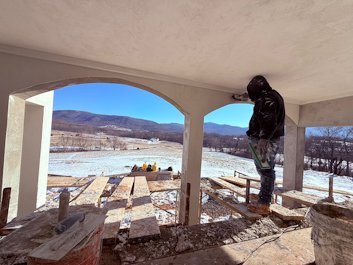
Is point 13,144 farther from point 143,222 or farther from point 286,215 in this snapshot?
point 286,215

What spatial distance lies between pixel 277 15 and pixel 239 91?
238cm

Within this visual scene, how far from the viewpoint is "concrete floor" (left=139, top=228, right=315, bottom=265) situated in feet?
4.33

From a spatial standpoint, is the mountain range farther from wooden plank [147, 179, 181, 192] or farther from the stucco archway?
the stucco archway

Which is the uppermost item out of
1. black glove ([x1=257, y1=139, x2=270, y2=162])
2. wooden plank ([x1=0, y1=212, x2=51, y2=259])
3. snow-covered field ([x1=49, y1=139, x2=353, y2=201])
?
black glove ([x1=257, y1=139, x2=270, y2=162])

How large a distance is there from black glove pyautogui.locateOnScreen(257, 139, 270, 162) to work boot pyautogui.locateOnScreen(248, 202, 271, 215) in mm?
638

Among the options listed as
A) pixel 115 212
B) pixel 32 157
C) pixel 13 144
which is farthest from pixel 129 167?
pixel 115 212

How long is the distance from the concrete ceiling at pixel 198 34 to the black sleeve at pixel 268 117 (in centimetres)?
58

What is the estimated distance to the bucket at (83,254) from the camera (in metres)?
0.69

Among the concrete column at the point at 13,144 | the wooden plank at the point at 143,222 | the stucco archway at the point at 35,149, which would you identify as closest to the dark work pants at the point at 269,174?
the wooden plank at the point at 143,222

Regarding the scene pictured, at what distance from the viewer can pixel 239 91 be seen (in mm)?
3791

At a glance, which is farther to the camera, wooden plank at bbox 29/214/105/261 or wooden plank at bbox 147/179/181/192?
wooden plank at bbox 147/179/181/192

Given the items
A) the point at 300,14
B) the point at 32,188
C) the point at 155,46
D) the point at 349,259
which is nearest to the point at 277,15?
the point at 300,14

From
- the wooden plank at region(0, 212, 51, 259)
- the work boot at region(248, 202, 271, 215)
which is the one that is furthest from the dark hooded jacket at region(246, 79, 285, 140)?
the wooden plank at region(0, 212, 51, 259)

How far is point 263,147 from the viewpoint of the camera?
2.29 metres
